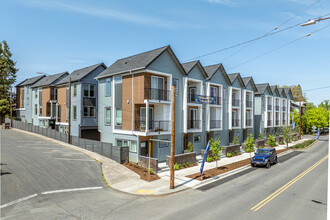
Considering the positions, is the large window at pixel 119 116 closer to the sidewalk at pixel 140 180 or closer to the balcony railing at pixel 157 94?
the sidewalk at pixel 140 180

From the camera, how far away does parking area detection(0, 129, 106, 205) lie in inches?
582

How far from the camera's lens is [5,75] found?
5003 cm

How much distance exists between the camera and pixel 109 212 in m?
12.0

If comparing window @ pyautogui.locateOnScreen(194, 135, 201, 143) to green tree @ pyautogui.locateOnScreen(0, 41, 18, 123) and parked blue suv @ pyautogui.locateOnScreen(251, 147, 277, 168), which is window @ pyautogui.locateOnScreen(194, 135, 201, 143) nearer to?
parked blue suv @ pyautogui.locateOnScreen(251, 147, 277, 168)

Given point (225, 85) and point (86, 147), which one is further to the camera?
point (225, 85)

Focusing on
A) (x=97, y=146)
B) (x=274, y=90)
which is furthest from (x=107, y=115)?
(x=274, y=90)

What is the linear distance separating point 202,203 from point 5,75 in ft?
183

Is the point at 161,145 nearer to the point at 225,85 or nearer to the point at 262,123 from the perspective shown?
the point at 225,85

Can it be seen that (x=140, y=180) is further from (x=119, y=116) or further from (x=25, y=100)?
(x=25, y=100)

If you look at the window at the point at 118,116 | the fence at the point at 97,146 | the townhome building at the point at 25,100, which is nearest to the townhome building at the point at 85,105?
the fence at the point at 97,146

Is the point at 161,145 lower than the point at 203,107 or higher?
lower

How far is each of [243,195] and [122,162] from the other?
12011mm

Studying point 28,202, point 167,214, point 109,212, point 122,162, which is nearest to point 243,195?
point 167,214

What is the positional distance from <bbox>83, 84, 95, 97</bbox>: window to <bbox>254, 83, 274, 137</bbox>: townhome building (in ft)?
101
